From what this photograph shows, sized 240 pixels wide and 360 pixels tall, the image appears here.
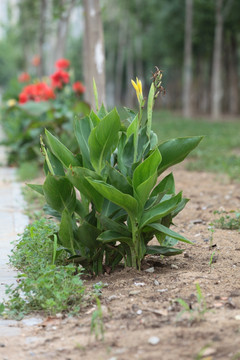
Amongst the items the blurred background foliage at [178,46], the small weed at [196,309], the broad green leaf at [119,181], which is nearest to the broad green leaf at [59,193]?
the broad green leaf at [119,181]

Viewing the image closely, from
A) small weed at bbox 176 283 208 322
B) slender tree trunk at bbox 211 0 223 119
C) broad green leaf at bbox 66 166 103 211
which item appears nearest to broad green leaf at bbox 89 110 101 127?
broad green leaf at bbox 66 166 103 211

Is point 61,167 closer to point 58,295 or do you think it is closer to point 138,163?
point 138,163

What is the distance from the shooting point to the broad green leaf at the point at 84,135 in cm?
410

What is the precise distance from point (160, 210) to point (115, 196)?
35 centimetres

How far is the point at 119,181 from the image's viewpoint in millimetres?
3809

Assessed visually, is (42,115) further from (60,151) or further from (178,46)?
(178,46)

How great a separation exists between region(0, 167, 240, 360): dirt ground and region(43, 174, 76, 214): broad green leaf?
57 centimetres

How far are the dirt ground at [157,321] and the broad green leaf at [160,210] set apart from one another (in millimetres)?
419

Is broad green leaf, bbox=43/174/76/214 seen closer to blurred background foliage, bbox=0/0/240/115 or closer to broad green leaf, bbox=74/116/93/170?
broad green leaf, bbox=74/116/93/170

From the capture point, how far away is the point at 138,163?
3.87 meters

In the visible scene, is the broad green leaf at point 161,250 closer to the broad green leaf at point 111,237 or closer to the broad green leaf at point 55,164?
the broad green leaf at point 111,237

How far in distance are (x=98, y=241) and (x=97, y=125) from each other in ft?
2.72

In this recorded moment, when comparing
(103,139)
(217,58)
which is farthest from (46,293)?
(217,58)

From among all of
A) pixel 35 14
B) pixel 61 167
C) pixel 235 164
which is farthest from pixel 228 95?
pixel 61 167
